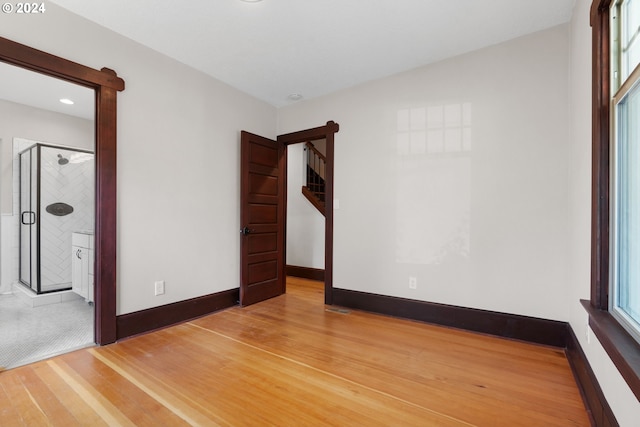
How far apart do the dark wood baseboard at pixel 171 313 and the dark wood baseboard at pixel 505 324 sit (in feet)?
4.25

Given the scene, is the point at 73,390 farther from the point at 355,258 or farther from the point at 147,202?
the point at 355,258

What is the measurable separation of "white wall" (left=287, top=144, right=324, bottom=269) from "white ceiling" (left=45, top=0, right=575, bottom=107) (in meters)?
2.34

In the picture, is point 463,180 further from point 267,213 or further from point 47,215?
point 47,215

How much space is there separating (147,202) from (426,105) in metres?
2.84

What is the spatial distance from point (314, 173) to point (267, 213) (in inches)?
90.2

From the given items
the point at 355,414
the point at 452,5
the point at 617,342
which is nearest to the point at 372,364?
the point at 355,414

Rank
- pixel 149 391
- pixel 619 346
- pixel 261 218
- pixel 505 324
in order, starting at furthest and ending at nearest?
pixel 261 218 → pixel 505 324 → pixel 149 391 → pixel 619 346

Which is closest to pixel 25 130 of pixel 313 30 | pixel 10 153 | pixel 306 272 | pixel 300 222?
pixel 10 153

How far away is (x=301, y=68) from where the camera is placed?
3072 millimetres

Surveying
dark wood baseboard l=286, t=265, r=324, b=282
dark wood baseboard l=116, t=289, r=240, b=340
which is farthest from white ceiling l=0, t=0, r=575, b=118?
dark wood baseboard l=286, t=265, r=324, b=282

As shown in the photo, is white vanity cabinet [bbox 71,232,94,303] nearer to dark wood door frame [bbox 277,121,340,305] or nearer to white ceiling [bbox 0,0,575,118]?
white ceiling [bbox 0,0,575,118]

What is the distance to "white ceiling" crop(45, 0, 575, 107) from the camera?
2.17m

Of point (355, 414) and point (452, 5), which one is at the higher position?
point (452, 5)

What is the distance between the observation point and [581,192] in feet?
6.41
